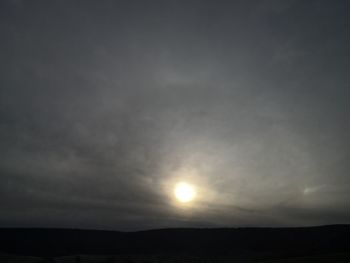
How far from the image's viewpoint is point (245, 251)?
551 feet

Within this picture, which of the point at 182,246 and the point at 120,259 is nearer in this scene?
the point at 120,259

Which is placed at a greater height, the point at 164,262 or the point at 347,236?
the point at 347,236

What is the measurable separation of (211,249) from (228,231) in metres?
18.8

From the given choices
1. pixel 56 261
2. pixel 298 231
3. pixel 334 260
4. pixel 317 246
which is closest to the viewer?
pixel 334 260

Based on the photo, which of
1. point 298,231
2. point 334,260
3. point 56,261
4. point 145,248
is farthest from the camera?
point 145,248

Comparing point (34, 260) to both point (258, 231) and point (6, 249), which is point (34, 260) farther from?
point (258, 231)

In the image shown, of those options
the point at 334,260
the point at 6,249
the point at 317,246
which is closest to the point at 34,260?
the point at 6,249

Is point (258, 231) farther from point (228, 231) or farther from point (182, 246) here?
point (182, 246)

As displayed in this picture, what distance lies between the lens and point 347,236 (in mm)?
165000

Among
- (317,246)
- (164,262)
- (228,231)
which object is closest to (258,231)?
(228,231)

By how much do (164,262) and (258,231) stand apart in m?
80.1

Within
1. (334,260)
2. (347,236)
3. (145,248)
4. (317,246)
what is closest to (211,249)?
(145,248)

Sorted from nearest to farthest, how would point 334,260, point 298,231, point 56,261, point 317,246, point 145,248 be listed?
1. point 334,260
2. point 56,261
3. point 317,246
4. point 298,231
5. point 145,248

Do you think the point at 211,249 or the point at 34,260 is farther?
the point at 211,249
